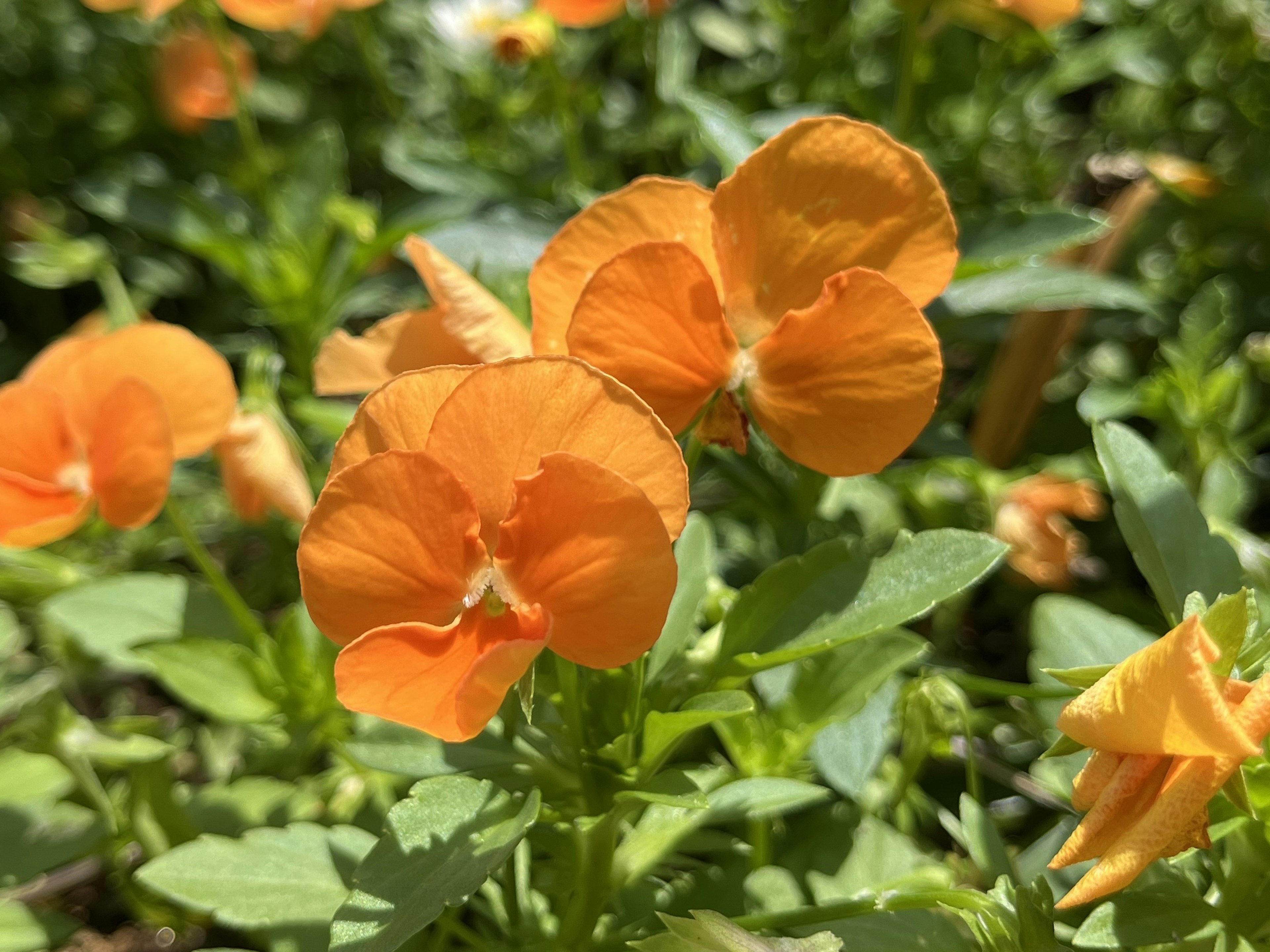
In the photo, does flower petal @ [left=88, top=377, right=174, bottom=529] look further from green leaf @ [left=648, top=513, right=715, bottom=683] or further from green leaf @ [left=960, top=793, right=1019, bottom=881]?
green leaf @ [left=960, top=793, right=1019, bottom=881]

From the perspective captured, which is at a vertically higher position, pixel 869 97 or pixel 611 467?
pixel 611 467

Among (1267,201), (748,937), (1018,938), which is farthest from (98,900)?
(1267,201)

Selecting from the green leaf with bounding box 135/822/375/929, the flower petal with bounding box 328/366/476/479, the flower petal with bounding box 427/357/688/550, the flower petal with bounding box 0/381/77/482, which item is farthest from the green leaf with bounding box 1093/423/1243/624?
the flower petal with bounding box 0/381/77/482

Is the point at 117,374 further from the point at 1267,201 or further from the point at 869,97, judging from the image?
the point at 1267,201

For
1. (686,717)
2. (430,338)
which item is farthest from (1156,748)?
(430,338)

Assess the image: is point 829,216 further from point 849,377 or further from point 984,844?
point 984,844

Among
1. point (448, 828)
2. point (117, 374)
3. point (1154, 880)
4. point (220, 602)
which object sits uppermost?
point (117, 374)

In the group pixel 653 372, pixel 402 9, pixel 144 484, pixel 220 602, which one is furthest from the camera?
pixel 402 9

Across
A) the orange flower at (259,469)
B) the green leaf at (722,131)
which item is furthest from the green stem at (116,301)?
the green leaf at (722,131)
